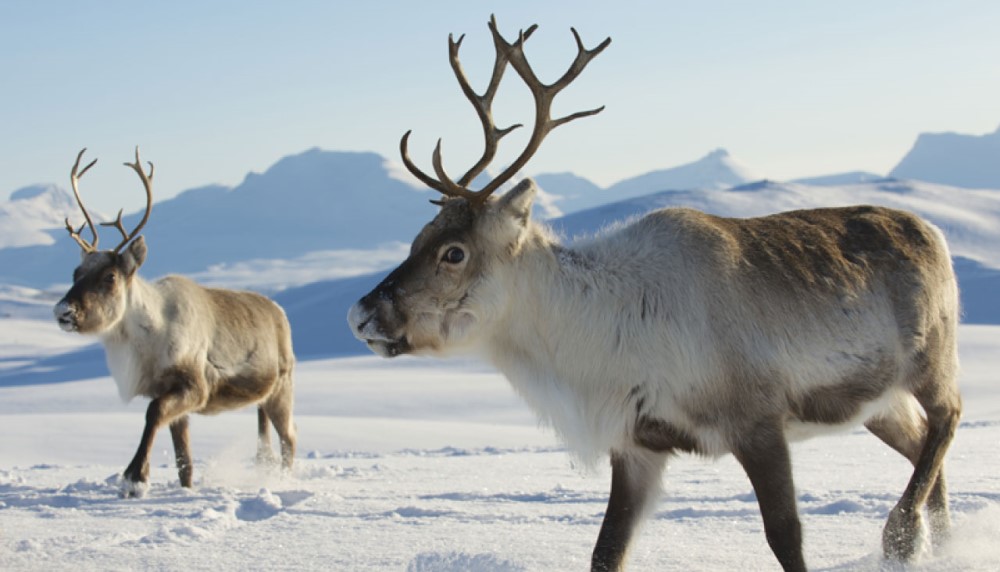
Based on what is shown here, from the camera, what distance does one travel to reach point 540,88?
15.0 feet

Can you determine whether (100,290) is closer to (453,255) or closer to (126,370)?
(126,370)

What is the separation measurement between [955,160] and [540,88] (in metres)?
157

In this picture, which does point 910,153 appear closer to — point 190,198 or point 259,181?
point 259,181

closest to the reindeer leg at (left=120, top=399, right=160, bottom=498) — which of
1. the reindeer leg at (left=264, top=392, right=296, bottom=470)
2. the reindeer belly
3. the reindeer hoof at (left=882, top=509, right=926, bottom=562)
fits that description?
the reindeer belly

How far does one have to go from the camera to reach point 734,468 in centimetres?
763

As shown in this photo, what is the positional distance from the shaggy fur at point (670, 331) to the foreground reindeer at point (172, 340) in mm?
A: 4035

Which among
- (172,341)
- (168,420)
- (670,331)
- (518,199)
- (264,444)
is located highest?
(518,199)

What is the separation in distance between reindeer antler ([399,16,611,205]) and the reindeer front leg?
3.66 m

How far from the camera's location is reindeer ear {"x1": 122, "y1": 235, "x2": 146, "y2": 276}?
8.21 meters

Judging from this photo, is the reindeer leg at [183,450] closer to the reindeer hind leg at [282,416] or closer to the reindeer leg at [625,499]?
the reindeer hind leg at [282,416]

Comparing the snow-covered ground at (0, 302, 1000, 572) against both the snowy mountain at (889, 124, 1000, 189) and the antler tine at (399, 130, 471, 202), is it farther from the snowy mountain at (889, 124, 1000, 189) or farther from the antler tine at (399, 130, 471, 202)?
the snowy mountain at (889, 124, 1000, 189)

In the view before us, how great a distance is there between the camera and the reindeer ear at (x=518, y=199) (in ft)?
13.3

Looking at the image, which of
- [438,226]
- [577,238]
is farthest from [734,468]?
[438,226]

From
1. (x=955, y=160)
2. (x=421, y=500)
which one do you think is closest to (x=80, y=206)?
(x=421, y=500)
